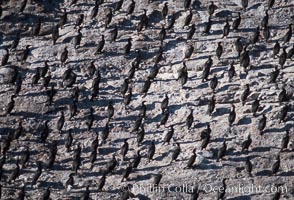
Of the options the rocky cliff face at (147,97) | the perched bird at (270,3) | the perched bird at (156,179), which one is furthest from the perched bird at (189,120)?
the perched bird at (270,3)

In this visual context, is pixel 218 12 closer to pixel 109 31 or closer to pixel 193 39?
pixel 193 39

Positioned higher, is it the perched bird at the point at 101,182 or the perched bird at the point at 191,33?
the perched bird at the point at 191,33

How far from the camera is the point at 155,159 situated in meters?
25.9

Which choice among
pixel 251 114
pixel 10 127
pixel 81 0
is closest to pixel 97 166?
pixel 10 127

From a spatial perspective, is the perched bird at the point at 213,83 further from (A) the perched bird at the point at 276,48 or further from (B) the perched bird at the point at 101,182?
(B) the perched bird at the point at 101,182

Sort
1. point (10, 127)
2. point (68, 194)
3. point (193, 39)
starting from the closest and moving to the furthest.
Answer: point (68, 194) → point (10, 127) → point (193, 39)

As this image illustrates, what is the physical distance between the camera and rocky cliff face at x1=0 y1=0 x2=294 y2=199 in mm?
25297

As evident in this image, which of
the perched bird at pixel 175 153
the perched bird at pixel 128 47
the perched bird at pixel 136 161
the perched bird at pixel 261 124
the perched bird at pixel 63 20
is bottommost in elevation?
the perched bird at pixel 136 161

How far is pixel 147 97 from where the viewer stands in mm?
27922

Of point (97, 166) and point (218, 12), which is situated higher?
point (218, 12)

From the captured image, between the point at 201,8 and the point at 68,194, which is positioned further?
the point at 201,8

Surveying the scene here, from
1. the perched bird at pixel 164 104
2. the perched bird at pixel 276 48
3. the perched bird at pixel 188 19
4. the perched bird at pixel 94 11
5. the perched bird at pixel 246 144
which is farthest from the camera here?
the perched bird at pixel 94 11

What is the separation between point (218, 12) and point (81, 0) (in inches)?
220

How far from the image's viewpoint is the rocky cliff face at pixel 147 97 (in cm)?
2530
